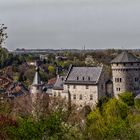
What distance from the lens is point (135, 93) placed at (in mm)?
58406

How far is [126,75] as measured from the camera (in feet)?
194

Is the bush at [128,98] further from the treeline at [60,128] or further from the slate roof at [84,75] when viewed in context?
the treeline at [60,128]

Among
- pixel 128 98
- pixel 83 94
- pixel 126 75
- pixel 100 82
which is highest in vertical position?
pixel 126 75

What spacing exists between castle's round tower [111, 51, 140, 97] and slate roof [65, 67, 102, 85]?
2.23 meters

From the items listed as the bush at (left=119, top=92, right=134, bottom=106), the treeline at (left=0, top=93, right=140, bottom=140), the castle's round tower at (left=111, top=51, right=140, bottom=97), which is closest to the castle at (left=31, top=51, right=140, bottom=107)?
the castle's round tower at (left=111, top=51, right=140, bottom=97)

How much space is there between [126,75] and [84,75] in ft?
17.3

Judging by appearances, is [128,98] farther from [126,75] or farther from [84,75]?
[84,75]

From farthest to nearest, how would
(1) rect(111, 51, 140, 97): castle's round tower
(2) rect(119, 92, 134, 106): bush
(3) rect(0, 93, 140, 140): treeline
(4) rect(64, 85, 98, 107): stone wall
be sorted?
(4) rect(64, 85, 98, 107): stone wall, (1) rect(111, 51, 140, 97): castle's round tower, (2) rect(119, 92, 134, 106): bush, (3) rect(0, 93, 140, 140): treeline

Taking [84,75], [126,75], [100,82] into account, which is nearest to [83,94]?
[84,75]

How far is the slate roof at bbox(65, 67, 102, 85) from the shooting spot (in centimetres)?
6058

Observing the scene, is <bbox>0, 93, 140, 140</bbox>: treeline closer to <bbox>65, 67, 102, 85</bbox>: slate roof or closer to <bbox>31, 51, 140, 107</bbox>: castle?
<bbox>31, 51, 140, 107</bbox>: castle

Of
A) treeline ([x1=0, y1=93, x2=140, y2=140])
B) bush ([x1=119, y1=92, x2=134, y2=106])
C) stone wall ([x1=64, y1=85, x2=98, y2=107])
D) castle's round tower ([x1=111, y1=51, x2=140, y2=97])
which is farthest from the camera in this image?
stone wall ([x1=64, y1=85, x2=98, y2=107])

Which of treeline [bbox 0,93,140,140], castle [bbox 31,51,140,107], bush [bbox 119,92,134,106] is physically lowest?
treeline [bbox 0,93,140,140]

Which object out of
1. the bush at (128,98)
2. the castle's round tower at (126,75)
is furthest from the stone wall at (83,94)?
the bush at (128,98)
